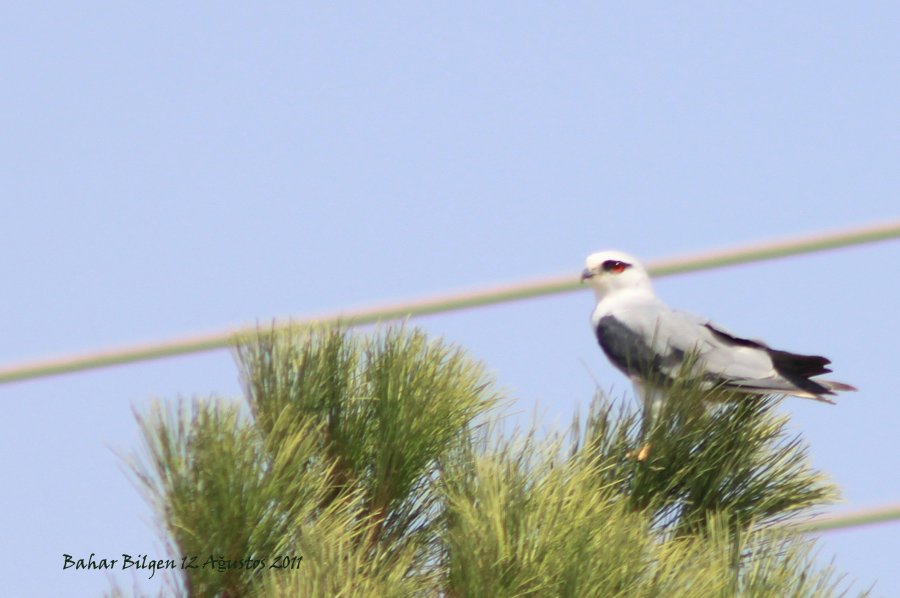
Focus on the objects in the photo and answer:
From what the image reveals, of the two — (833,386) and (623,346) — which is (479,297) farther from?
(833,386)

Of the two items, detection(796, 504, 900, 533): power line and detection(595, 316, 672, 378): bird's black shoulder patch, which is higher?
detection(595, 316, 672, 378): bird's black shoulder patch

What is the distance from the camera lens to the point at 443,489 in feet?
5.57

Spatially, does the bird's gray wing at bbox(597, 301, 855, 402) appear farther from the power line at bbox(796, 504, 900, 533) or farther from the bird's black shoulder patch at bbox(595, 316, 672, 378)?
the power line at bbox(796, 504, 900, 533)

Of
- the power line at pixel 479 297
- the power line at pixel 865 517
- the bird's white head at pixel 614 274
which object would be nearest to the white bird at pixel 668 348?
the bird's white head at pixel 614 274

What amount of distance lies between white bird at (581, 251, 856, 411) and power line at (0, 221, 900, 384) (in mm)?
138

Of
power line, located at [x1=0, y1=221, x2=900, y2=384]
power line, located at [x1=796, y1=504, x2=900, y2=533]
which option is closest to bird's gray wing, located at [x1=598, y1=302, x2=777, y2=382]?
power line, located at [x1=0, y1=221, x2=900, y2=384]

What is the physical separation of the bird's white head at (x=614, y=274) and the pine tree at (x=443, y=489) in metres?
0.97

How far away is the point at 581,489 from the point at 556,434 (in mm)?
179

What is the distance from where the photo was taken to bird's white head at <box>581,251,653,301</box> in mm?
2867

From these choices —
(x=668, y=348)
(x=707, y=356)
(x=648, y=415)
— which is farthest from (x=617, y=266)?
(x=648, y=415)

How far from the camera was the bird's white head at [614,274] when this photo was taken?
2867 mm

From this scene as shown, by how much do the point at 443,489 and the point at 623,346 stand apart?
0.91m

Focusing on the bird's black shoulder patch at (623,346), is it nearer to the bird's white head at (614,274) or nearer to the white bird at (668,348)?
the white bird at (668,348)

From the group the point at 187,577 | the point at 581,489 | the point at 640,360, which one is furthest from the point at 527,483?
the point at 640,360
